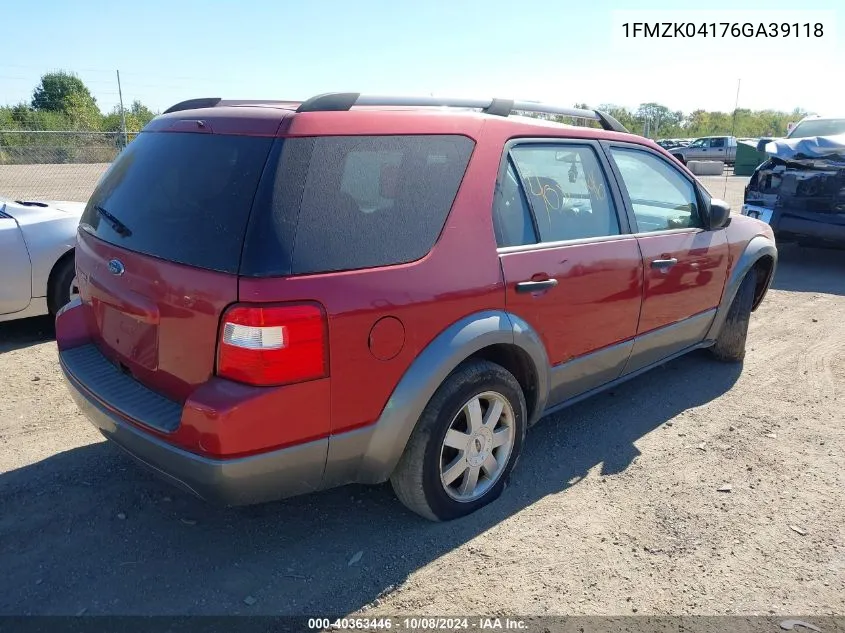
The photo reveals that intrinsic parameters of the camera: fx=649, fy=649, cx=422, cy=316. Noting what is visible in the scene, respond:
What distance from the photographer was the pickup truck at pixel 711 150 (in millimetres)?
33625

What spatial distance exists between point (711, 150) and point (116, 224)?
3680cm

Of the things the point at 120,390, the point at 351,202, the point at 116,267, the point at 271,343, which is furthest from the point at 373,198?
the point at 120,390

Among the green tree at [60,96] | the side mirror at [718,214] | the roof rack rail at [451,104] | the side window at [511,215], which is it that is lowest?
the side mirror at [718,214]

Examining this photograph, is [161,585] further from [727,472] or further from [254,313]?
[727,472]

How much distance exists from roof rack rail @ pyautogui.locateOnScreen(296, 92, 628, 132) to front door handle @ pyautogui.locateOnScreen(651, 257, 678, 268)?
83 centimetres

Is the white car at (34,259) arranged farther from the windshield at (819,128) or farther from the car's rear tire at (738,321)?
the windshield at (819,128)

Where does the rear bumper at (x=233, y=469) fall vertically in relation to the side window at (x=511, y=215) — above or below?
below

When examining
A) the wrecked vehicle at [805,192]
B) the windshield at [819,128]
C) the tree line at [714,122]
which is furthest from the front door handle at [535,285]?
the tree line at [714,122]

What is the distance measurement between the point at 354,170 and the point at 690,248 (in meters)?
2.53

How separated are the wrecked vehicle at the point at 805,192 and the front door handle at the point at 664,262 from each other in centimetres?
541

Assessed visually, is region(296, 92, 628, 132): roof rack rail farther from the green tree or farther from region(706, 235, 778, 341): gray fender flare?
the green tree

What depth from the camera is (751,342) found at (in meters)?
5.61

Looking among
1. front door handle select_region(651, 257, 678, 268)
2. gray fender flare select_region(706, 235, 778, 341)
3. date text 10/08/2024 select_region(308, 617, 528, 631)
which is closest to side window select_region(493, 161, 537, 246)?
front door handle select_region(651, 257, 678, 268)

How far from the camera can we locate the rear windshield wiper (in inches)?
107
